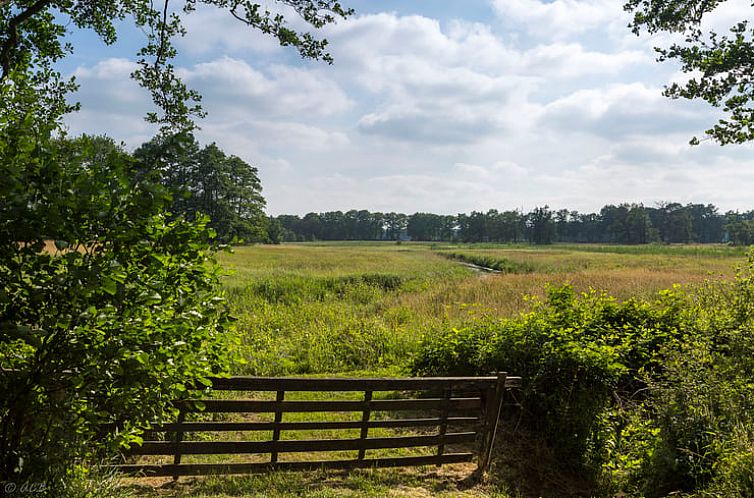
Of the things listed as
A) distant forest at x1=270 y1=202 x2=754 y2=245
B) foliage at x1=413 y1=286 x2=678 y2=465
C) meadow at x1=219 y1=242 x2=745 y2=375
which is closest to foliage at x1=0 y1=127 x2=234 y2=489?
meadow at x1=219 y1=242 x2=745 y2=375

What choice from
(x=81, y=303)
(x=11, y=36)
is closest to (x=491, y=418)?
(x=81, y=303)

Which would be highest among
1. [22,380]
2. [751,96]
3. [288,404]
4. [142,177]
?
[751,96]

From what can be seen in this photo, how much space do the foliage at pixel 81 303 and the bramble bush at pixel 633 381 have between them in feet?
21.1

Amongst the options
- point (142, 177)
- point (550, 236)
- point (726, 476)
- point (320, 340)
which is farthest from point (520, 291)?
point (550, 236)

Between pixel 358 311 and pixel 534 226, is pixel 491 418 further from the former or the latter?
pixel 534 226

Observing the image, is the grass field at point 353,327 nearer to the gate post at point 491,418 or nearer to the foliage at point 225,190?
the gate post at point 491,418

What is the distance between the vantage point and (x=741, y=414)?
7.07 m

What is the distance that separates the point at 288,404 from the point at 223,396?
5.07 metres

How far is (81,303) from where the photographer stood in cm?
295

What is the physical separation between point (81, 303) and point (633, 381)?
A: 10418 mm

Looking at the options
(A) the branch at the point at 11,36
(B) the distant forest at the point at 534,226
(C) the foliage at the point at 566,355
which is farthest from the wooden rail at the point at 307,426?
(B) the distant forest at the point at 534,226

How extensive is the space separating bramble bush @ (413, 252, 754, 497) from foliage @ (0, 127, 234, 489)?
6439 mm

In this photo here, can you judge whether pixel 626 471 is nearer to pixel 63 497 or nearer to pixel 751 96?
pixel 63 497

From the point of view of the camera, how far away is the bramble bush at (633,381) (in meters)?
6.97
